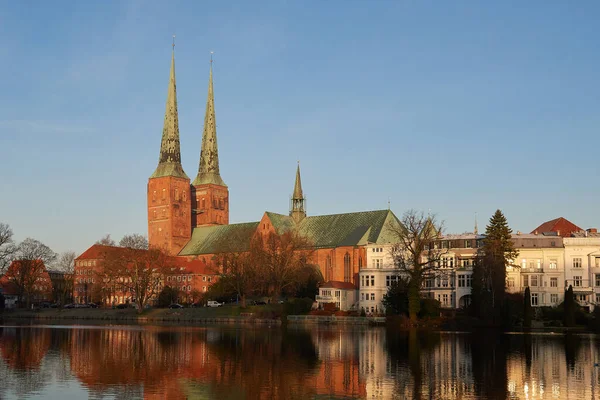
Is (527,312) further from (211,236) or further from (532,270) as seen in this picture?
(211,236)

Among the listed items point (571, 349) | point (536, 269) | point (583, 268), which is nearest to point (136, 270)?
point (536, 269)

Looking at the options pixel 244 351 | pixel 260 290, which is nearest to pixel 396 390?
pixel 244 351

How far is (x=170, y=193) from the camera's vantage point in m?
137

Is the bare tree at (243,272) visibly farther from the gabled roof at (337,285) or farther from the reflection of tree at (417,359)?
the reflection of tree at (417,359)

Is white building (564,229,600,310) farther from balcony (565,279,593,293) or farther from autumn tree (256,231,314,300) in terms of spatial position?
autumn tree (256,231,314,300)

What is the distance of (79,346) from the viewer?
4566 centimetres

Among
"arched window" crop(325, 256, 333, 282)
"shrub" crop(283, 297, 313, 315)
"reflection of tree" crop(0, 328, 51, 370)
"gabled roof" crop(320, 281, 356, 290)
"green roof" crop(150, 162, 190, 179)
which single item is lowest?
"shrub" crop(283, 297, 313, 315)

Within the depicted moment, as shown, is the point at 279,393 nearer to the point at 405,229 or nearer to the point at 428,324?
the point at 428,324

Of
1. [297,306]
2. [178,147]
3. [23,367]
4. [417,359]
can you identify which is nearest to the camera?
[23,367]

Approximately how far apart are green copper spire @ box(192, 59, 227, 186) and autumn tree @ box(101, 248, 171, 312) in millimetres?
41518

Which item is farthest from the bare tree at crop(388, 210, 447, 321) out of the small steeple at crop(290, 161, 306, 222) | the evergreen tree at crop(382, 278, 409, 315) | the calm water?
the small steeple at crop(290, 161, 306, 222)

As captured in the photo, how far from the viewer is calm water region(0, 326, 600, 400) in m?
25.7

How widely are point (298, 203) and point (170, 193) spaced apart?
81.9ft

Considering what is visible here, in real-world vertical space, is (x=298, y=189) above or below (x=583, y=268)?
above
